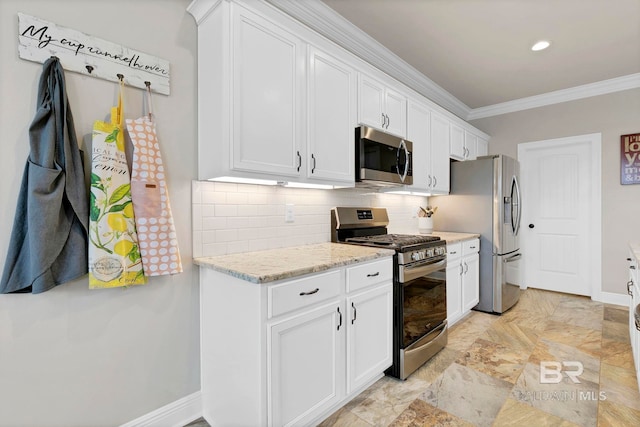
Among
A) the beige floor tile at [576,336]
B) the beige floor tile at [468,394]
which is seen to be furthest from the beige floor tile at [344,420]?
the beige floor tile at [576,336]

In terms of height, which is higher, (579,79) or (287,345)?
(579,79)

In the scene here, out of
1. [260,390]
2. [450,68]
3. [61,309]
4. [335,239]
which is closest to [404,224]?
[335,239]

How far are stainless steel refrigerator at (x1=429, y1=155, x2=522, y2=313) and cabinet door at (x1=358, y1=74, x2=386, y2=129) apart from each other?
1.60 meters

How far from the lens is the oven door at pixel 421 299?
6.91ft

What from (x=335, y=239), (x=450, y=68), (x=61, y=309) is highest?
(x=450, y=68)

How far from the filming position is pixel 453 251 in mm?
2941

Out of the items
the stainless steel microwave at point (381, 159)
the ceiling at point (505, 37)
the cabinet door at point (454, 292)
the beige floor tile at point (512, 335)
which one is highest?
the ceiling at point (505, 37)

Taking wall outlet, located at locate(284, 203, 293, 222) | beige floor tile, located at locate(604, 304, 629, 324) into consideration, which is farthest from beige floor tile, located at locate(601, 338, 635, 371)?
wall outlet, located at locate(284, 203, 293, 222)

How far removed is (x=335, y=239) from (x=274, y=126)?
3.79 ft

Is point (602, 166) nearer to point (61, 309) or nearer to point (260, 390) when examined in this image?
point (260, 390)

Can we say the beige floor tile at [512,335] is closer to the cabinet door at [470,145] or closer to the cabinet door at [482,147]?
the cabinet door at [470,145]

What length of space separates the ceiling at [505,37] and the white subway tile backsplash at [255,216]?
4.66ft

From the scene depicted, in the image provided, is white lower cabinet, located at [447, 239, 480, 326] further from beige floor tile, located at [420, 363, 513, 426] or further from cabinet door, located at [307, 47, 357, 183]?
cabinet door, located at [307, 47, 357, 183]

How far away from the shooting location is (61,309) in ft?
4.51
